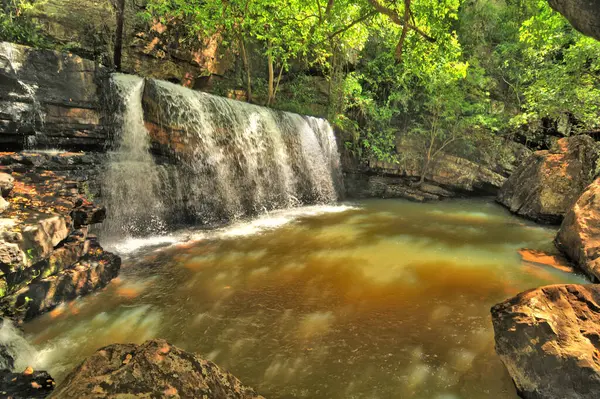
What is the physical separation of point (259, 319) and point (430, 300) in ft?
8.00

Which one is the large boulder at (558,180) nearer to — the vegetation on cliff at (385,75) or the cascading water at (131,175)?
the vegetation on cliff at (385,75)

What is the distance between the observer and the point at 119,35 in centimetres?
1132

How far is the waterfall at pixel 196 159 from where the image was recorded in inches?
318

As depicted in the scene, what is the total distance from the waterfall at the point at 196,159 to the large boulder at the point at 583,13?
27.5 ft

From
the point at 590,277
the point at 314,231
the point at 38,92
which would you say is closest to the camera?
the point at 590,277

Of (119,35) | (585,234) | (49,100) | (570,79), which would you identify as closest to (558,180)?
(570,79)

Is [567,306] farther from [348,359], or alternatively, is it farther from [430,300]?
[348,359]

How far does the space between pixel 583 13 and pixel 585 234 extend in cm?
554

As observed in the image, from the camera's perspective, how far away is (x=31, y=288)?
3879mm

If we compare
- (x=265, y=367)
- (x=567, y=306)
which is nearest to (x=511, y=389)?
(x=567, y=306)

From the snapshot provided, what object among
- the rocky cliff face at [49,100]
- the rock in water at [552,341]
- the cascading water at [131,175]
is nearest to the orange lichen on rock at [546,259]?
the rock in water at [552,341]

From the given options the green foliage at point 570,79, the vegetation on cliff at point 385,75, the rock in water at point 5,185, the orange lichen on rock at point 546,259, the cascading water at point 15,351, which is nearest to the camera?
the cascading water at point 15,351

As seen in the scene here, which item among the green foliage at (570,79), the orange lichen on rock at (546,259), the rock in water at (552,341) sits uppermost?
the green foliage at (570,79)

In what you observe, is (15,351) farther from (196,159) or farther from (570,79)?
(570,79)
